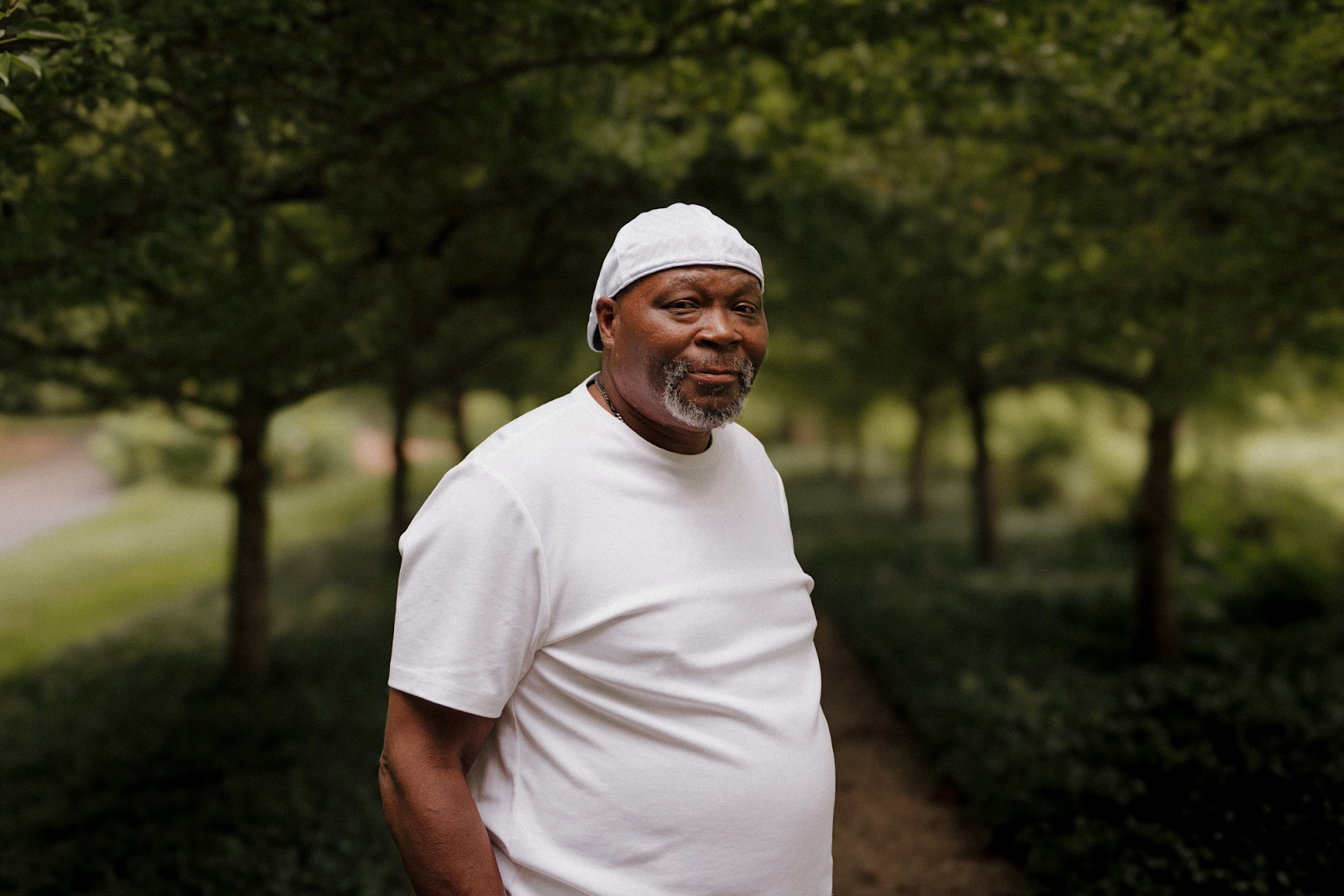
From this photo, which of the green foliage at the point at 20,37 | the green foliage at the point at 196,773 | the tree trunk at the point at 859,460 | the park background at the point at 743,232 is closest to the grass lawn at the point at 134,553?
the park background at the point at 743,232

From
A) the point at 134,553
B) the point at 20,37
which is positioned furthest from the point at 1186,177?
the point at 134,553

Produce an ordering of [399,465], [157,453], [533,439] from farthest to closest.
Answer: [157,453] < [399,465] < [533,439]

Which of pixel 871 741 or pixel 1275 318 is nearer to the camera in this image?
pixel 1275 318

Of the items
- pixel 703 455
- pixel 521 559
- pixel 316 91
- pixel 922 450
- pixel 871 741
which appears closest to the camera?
pixel 521 559

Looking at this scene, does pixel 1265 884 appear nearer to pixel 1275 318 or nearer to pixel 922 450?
pixel 1275 318

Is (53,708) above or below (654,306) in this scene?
below

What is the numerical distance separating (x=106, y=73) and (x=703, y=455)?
206 centimetres

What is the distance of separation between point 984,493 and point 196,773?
1003 cm

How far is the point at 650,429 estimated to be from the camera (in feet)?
6.57

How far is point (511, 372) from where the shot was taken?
12727mm

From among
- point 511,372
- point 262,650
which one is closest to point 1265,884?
point 262,650

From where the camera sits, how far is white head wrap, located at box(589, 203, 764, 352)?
1902 mm

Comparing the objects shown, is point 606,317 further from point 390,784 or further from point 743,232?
point 743,232

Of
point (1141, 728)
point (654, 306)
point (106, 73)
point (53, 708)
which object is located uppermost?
point (106, 73)
